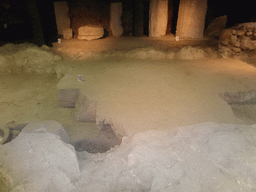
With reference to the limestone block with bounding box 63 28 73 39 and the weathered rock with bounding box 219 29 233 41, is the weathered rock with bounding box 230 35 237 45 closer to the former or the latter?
the weathered rock with bounding box 219 29 233 41

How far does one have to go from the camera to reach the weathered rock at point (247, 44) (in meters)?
5.27

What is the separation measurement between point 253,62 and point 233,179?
15.2ft

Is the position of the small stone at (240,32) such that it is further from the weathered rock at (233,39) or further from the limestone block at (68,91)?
the limestone block at (68,91)

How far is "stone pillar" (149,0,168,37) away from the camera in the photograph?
7223 mm

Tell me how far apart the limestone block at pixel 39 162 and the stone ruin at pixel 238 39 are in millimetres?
5612

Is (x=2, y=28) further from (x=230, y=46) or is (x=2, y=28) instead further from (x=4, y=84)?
(x=230, y=46)

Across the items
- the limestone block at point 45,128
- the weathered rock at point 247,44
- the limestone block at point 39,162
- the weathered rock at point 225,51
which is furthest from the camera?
the weathered rock at point 225,51

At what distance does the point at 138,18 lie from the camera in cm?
767

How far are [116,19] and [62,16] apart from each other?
219 centimetres

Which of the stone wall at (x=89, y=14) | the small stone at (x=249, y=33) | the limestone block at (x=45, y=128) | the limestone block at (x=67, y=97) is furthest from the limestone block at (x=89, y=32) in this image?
the limestone block at (x=45, y=128)

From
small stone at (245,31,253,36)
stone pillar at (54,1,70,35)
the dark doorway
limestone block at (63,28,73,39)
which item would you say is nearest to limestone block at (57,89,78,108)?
limestone block at (63,28,73,39)

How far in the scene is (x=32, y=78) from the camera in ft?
19.3

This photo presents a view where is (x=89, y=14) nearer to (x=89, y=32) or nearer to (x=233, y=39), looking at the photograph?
(x=89, y=32)

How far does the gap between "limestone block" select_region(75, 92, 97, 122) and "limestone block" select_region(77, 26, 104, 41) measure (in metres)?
4.27
